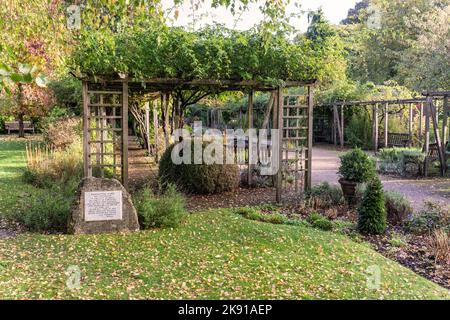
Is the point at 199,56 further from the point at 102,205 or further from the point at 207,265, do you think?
the point at 207,265

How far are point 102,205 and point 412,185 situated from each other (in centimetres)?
848

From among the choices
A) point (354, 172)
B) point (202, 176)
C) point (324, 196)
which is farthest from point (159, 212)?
point (354, 172)

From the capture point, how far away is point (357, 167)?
9.16 m

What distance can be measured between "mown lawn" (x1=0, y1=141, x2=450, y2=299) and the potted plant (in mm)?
2228

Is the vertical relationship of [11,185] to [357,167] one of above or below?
below

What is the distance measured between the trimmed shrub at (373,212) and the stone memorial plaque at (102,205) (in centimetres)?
373

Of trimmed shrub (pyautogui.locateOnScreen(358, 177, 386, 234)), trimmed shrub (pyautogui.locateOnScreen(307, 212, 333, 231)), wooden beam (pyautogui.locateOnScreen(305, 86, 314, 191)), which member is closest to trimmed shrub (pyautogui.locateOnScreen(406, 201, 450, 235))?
trimmed shrub (pyautogui.locateOnScreen(358, 177, 386, 234))

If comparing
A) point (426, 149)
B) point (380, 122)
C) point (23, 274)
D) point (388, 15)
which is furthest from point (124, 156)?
point (388, 15)

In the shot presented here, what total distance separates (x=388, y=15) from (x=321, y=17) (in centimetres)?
474

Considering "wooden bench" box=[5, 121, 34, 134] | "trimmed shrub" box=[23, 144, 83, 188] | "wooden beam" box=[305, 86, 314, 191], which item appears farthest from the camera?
"wooden bench" box=[5, 121, 34, 134]

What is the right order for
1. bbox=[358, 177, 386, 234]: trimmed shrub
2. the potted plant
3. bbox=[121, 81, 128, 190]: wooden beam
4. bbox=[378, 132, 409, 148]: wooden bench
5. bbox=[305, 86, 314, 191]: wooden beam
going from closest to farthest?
bbox=[358, 177, 386, 234]: trimmed shrub → bbox=[121, 81, 128, 190]: wooden beam → the potted plant → bbox=[305, 86, 314, 191]: wooden beam → bbox=[378, 132, 409, 148]: wooden bench

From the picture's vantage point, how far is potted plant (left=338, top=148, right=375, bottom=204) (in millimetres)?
9148

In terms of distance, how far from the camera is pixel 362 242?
7000mm

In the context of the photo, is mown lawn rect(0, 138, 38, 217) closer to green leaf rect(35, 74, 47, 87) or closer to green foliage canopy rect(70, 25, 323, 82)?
green foliage canopy rect(70, 25, 323, 82)
